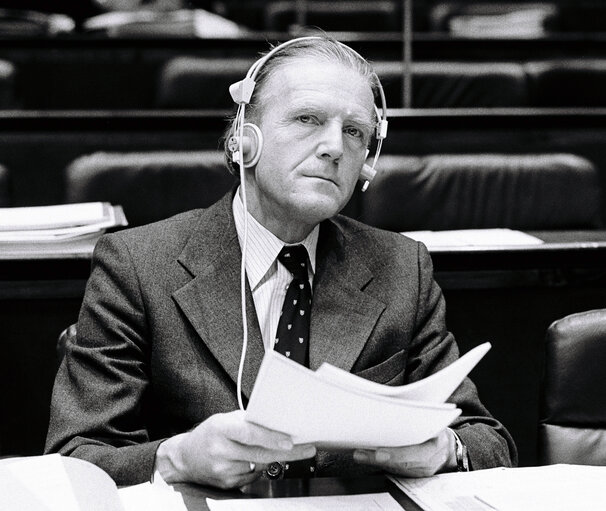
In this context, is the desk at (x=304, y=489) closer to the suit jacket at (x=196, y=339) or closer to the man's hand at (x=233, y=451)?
the man's hand at (x=233, y=451)

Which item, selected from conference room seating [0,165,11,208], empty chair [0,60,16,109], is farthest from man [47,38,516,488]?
empty chair [0,60,16,109]

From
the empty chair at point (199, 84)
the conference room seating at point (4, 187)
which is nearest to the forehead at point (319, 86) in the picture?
the conference room seating at point (4, 187)

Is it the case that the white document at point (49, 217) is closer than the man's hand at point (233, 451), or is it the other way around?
the man's hand at point (233, 451)

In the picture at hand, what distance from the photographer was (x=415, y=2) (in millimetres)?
6281

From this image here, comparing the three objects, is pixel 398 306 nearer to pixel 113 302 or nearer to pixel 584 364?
pixel 584 364

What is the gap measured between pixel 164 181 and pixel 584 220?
1.06 m

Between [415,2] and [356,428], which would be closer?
[356,428]

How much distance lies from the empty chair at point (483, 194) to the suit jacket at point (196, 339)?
0.83 metres

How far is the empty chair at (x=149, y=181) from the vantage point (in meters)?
2.12

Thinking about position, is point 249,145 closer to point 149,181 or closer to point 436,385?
point 436,385

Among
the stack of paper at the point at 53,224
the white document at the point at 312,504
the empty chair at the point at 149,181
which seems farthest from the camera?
the empty chair at the point at 149,181

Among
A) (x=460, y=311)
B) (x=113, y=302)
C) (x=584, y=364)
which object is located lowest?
(x=460, y=311)

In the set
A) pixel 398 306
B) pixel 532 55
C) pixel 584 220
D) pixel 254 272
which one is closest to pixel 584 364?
pixel 398 306

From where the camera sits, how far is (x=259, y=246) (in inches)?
52.4
